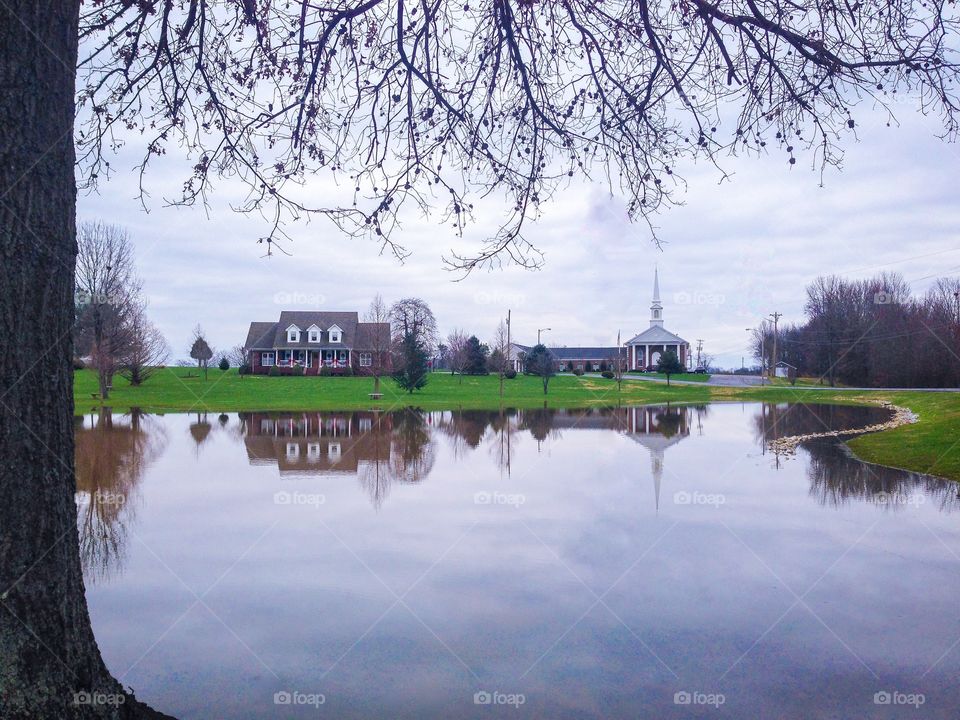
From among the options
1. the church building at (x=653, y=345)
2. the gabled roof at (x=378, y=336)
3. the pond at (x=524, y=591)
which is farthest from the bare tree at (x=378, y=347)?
the church building at (x=653, y=345)

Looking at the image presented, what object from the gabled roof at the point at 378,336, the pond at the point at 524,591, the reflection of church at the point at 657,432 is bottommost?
the pond at the point at 524,591

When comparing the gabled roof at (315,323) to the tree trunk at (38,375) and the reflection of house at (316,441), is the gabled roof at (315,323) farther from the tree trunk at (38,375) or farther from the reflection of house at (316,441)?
the tree trunk at (38,375)

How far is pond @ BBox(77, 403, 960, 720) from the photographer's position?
524cm

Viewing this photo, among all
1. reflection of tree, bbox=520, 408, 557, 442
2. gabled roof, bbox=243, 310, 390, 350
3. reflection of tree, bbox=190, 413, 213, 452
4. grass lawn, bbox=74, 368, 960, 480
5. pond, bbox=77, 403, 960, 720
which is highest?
gabled roof, bbox=243, 310, 390, 350

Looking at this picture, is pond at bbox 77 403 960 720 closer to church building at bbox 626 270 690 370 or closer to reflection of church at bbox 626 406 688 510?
reflection of church at bbox 626 406 688 510

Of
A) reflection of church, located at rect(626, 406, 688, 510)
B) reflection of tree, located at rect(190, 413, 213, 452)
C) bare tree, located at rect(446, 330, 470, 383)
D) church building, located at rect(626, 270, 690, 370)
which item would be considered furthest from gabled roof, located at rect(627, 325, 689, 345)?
reflection of tree, located at rect(190, 413, 213, 452)

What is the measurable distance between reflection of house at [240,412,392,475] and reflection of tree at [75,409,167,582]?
2.75 m

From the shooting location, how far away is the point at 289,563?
8.29 meters

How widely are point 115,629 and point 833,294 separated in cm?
8300

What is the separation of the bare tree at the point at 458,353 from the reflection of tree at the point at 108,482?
4659cm

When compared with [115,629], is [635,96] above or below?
above

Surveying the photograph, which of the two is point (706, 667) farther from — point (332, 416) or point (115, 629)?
point (332, 416)

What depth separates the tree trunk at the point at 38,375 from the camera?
329 centimetres

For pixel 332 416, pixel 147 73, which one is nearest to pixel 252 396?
pixel 332 416
